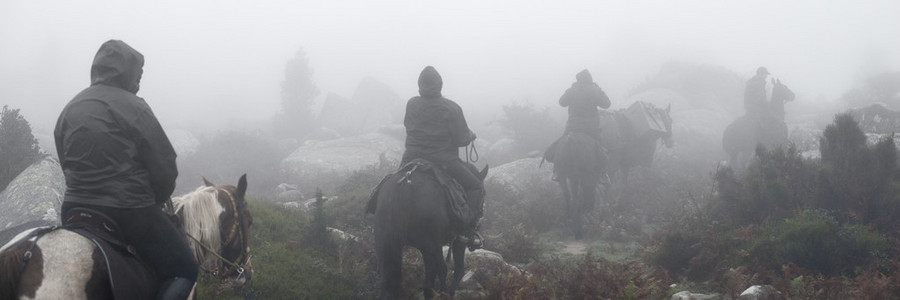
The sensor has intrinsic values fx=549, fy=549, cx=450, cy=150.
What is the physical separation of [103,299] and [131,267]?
0.23 m

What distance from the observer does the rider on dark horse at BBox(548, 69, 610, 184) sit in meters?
12.2

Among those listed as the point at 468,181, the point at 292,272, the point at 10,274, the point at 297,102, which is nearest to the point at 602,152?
the point at 468,181

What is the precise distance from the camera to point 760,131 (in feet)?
55.4

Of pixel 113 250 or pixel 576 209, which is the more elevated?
pixel 113 250

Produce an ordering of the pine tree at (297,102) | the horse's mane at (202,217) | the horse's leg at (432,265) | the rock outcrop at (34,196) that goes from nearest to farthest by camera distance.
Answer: the horse's mane at (202,217) < the horse's leg at (432,265) < the rock outcrop at (34,196) < the pine tree at (297,102)

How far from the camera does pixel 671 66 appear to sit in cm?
3806

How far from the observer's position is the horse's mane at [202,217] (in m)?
4.48

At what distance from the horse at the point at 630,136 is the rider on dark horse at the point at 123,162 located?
41.7 ft

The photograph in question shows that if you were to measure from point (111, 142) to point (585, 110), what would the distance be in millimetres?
10469

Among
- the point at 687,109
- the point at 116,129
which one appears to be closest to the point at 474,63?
the point at 687,109

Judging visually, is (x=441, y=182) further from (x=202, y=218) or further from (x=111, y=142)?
(x=111, y=142)

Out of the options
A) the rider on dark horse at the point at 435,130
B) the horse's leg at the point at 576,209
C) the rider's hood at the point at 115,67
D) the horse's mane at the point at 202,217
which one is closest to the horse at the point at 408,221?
the rider on dark horse at the point at 435,130

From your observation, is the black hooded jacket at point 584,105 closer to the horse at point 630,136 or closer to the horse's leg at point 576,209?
the horse's leg at point 576,209

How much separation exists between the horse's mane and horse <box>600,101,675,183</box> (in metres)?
11.9
